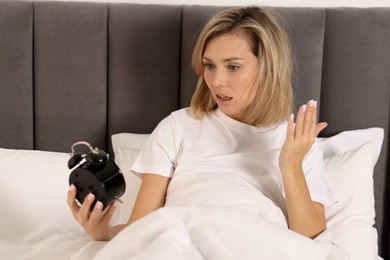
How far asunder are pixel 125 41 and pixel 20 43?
34cm

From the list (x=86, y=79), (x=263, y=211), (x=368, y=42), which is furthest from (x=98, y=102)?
(x=368, y=42)

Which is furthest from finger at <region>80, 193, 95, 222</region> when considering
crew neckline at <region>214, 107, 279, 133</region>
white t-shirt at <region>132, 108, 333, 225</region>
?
crew neckline at <region>214, 107, 279, 133</region>

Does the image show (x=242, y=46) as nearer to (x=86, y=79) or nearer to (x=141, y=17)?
(x=141, y=17)

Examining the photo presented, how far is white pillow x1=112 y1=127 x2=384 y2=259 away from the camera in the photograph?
178 centimetres

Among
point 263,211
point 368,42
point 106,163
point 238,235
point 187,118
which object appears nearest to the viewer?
point 238,235

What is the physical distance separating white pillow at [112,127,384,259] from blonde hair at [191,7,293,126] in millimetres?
261

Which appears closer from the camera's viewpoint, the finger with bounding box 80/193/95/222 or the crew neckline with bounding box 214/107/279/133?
the finger with bounding box 80/193/95/222

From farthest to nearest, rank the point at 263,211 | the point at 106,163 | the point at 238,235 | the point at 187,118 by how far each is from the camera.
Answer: the point at 187,118
the point at 263,211
the point at 106,163
the point at 238,235

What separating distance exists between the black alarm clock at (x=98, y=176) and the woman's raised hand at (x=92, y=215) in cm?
2

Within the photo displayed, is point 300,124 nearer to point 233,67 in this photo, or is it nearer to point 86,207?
point 233,67

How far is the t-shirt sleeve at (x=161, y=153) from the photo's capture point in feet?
5.62

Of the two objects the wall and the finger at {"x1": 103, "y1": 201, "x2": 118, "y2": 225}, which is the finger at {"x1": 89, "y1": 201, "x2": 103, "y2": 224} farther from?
the wall

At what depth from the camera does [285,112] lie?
1.78m

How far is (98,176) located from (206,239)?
28cm
